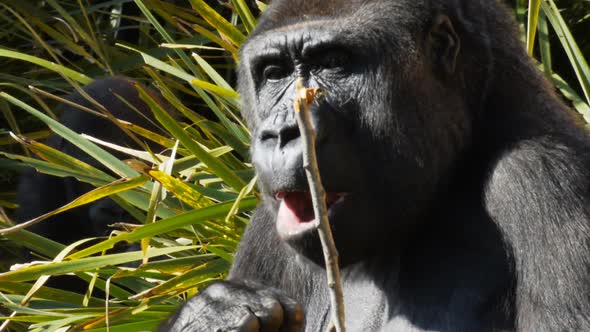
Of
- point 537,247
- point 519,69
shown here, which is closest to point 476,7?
point 519,69

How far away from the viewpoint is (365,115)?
3273 mm

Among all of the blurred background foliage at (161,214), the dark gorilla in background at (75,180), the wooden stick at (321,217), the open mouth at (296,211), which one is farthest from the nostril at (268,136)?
the dark gorilla in background at (75,180)

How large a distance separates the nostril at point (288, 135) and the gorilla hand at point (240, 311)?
0.41m

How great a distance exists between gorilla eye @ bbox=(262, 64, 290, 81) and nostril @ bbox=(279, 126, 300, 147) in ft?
1.63

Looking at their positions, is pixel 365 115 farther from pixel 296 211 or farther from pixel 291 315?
A: pixel 291 315

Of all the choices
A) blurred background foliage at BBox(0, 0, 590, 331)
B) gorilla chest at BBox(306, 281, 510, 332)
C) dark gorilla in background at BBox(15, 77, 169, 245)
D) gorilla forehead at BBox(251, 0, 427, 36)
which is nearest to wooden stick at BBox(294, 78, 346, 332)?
gorilla chest at BBox(306, 281, 510, 332)

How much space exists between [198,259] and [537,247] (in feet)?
5.73

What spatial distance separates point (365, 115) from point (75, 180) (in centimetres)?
369

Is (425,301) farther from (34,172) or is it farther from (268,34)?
(34,172)

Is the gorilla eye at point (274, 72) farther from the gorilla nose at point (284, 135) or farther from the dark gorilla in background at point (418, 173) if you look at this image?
the gorilla nose at point (284, 135)

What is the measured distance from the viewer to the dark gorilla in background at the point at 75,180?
650 cm

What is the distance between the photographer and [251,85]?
3570 millimetres

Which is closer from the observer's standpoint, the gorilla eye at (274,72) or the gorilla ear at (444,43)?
the gorilla ear at (444,43)

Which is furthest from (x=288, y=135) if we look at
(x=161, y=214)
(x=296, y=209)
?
(x=161, y=214)
